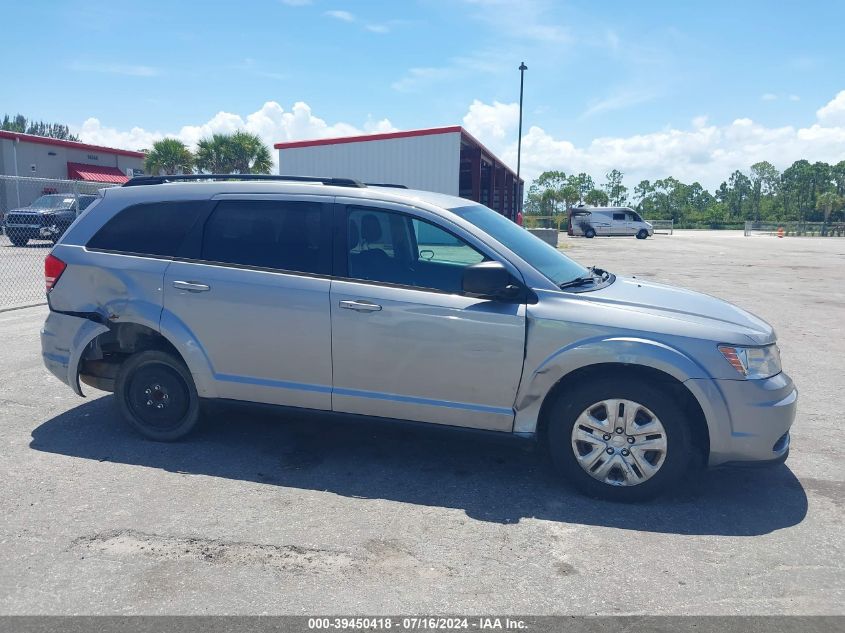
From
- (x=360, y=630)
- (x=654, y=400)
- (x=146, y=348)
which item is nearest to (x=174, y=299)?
(x=146, y=348)

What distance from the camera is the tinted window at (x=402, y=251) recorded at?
13.9 ft

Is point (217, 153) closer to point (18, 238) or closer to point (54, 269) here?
point (18, 238)

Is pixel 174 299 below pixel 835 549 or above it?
above

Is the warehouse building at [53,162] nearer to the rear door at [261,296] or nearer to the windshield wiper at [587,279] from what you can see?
the rear door at [261,296]

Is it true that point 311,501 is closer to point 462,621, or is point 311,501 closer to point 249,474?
point 249,474

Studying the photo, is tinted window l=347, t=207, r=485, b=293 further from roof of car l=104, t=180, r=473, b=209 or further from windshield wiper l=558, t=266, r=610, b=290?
windshield wiper l=558, t=266, r=610, b=290

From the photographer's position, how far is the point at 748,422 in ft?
12.2

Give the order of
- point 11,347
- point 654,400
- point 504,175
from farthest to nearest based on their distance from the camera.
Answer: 1. point 504,175
2. point 11,347
3. point 654,400

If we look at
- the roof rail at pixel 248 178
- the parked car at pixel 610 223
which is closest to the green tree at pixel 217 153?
the parked car at pixel 610 223

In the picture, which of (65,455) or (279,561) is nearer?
(279,561)

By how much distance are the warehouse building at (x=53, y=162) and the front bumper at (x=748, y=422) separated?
30.9 meters

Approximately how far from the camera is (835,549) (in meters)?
3.41

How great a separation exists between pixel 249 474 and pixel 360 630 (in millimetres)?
1803

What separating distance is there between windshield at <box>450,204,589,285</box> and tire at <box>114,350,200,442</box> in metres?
2.29
